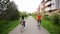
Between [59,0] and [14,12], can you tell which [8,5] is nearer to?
[14,12]

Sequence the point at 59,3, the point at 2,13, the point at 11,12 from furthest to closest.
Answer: the point at 59,3 → the point at 11,12 → the point at 2,13

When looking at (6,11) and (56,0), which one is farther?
(56,0)

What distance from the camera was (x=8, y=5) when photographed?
1639 inches

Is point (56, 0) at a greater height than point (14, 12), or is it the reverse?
point (56, 0)

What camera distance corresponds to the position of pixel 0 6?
39.8 metres

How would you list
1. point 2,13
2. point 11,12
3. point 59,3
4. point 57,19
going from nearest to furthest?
point 57,19
point 2,13
point 11,12
point 59,3

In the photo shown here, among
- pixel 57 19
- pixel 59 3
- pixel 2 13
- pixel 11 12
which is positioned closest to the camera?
pixel 57 19

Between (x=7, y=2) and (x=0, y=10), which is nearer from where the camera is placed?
(x=0, y=10)

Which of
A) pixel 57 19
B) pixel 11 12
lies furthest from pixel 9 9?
pixel 57 19

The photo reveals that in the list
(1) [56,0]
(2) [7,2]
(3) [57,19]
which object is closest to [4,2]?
(2) [7,2]

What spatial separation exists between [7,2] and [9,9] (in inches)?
75.3

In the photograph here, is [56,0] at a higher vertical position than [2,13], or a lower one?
higher

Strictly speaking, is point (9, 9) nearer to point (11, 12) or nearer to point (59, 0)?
point (11, 12)

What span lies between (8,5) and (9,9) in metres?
1.14
